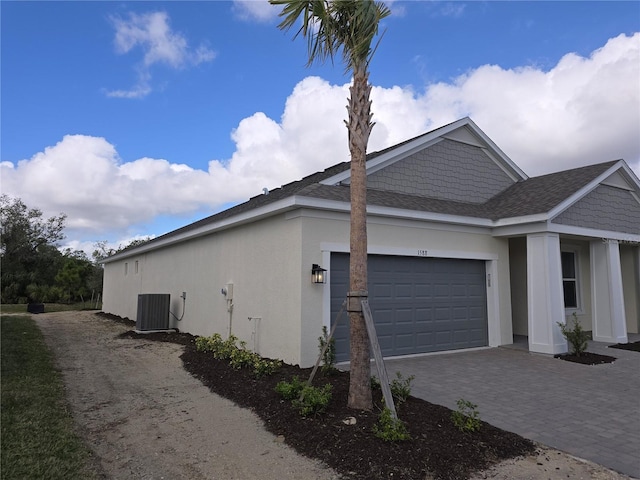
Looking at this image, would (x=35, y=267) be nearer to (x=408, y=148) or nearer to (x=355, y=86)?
(x=408, y=148)

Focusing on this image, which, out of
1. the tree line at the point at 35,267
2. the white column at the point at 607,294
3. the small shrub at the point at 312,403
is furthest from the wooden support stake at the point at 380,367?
the tree line at the point at 35,267

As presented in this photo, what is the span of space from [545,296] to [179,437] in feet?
27.3

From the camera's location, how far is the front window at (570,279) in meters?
12.4

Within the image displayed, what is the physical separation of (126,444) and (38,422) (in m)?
1.33

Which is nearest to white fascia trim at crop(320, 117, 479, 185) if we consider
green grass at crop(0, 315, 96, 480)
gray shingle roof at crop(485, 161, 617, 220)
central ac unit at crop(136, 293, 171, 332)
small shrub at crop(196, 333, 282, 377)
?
gray shingle roof at crop(485, 161, 617, 220)

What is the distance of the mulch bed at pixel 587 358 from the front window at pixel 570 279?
11.9 ft

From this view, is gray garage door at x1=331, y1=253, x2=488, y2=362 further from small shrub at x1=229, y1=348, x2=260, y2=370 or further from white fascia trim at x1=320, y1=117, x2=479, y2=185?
white fascia trim at x1=320, y1=117, x2=479, y2=185

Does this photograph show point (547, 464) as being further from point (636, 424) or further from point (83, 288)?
point (83, 288)

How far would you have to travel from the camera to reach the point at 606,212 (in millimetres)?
11188

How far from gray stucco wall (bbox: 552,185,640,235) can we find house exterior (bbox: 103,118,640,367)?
2.2 inches

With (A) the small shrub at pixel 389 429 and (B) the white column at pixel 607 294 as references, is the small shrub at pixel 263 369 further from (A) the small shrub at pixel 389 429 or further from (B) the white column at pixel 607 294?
(B) the white column at pixel 607 294

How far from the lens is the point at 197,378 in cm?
711

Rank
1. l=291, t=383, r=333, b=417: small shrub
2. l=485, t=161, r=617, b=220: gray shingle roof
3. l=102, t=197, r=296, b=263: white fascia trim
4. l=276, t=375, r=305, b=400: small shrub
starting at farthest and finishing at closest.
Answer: l=485, t=161, r=617, b=220: gray shingle roof < l=102, t=197, r=296, b=263: white fascia trim < l=276, t=375, r=305, b=400: small shrub < l=291, t=383, r=333, b=417: small shrub

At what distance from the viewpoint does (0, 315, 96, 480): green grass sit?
3502 millimetres
